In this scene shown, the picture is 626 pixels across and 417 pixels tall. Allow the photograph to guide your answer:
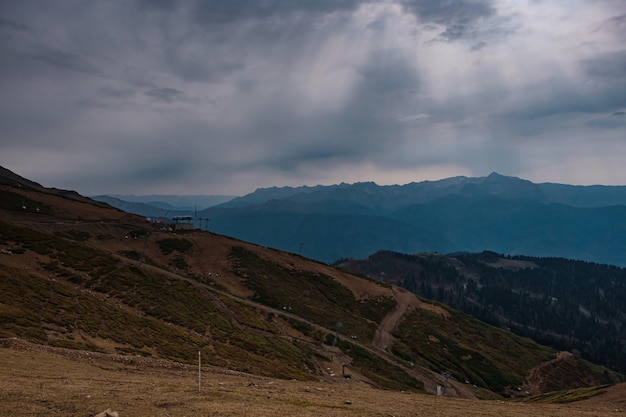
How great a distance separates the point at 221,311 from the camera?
88.1m

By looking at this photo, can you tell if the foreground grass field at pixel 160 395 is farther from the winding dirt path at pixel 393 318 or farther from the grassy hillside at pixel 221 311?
the winding dirt path at pixel 393 318

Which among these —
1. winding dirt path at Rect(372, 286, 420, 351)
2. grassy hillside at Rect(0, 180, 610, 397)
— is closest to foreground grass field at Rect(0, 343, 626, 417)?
grassy hillside at Rect(0, 180, 610, 397)

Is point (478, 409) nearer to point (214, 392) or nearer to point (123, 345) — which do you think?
point (214, 392)

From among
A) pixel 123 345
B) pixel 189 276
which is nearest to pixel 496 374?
pixel 189 276

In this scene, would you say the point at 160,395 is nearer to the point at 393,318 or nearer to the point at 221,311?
the point at 221,311

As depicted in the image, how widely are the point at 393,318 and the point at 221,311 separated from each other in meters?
67.1

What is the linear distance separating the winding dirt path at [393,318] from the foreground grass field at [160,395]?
2808 inches

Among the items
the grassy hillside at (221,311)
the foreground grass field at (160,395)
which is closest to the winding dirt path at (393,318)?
the grassy hillside at (221,311)

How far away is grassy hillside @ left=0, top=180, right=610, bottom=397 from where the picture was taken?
52.9 metres

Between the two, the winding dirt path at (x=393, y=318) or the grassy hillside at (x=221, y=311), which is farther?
the winding dirt path at (x=393, y=318)

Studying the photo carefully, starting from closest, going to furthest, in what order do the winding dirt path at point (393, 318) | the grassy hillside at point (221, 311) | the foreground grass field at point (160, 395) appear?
1. the foreground grass field at point (160, 395)
2. the grassy hillside at point (221, 311)
3. the winding dirt path at point (393, 318)

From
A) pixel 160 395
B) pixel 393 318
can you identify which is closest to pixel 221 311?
pixel 160 395

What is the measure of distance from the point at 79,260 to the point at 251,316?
123ft

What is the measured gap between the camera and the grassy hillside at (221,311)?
174ft
